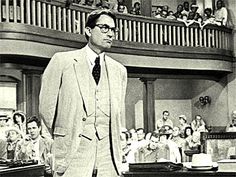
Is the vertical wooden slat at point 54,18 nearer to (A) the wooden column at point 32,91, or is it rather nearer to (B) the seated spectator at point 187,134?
(A) the wooden column at point 32,91

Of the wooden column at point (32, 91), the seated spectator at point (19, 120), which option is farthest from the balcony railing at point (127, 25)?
the seated spectator at point (19, 120)

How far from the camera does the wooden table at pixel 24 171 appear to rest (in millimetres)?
4548

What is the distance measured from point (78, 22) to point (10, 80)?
3.35 m

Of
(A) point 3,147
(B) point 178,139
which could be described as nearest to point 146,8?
(B) point 178,139

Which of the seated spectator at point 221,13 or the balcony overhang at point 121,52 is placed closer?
the balcony overhang at point 121,52

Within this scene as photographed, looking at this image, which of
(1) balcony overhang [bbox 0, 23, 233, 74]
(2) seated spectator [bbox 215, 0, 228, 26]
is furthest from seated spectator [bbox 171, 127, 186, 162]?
(2) seated spectator [bbox 215, 0, 228, 26]

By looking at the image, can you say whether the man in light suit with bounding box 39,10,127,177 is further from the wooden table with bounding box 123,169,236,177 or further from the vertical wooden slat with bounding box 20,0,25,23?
the vertical wooden slat with bounding box 20,0,25,23

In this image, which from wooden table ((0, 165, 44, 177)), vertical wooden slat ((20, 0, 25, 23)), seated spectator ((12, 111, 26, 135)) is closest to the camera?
wooden table ((0, 165, 44, 177))

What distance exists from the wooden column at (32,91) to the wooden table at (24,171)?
24.9 ft

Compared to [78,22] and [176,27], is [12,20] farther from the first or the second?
[176,27]

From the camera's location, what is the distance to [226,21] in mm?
17406

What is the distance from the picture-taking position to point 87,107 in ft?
11.0

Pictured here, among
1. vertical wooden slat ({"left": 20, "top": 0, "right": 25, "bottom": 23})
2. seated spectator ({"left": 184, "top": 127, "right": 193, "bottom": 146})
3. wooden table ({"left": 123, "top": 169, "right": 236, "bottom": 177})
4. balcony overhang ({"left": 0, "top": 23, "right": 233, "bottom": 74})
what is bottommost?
wooden table ({"left": 123, "top": 169, "right": 236, "bottom": 177})

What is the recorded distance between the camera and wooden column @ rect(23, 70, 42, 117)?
1300cm
